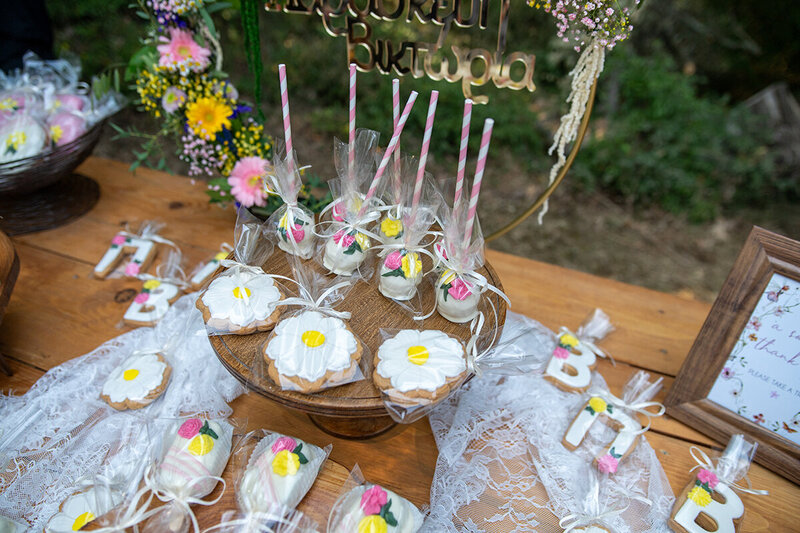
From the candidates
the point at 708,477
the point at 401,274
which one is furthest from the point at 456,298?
the point at 708,477

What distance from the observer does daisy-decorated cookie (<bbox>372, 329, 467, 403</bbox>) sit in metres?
0.91

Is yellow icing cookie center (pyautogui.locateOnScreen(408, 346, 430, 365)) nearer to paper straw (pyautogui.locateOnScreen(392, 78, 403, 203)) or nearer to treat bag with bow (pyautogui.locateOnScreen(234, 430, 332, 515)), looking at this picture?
treat bag with bow (pyautogui.locateOnScreen(234, 430, 332, 515))

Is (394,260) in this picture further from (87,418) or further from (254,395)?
(87,418)

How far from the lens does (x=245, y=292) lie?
1.05m

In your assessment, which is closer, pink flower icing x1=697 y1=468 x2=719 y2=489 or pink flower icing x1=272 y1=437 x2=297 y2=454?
pink flower icing x1=272 y1=437 x2=297 y2=454

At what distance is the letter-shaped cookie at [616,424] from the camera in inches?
43.7

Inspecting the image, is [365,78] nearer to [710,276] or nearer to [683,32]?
[683,32]

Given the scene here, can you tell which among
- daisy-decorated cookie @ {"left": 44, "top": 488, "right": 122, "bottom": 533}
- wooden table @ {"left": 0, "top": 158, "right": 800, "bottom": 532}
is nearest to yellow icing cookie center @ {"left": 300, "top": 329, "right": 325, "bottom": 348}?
wooden table @ {"left": 0, "top": 158, "right": 800, "bottom": 532}

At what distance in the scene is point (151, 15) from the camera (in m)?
1.48

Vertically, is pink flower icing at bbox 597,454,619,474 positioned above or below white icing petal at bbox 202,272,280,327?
below

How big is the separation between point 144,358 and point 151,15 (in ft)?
3.26

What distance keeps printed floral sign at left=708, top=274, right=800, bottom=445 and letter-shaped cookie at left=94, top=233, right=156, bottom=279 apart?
1602mm

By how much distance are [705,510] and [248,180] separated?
137 centimetres

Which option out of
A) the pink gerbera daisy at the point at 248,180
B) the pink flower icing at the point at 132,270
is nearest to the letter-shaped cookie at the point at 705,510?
the pink gerbera daisy at the point at 248,180
